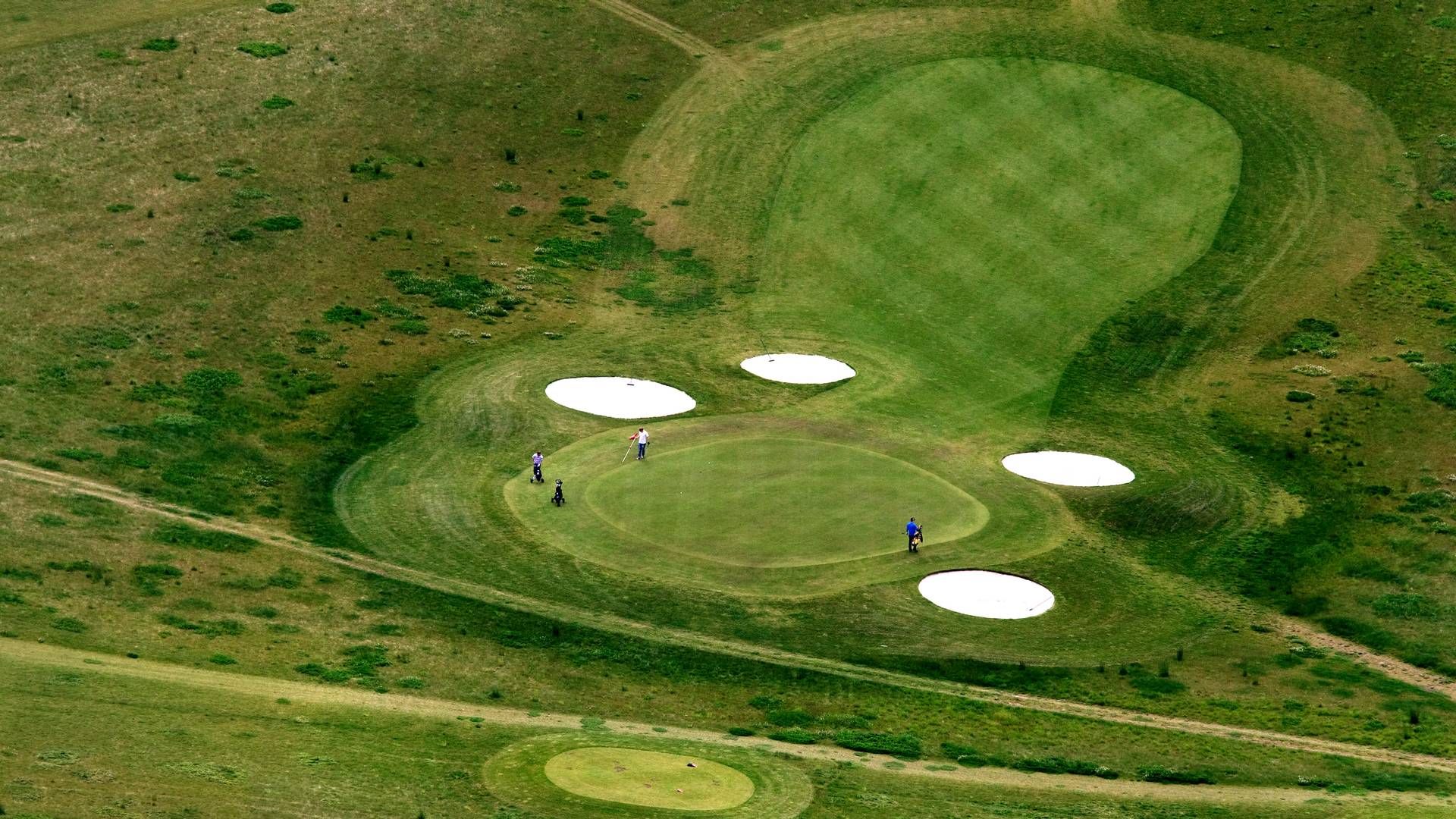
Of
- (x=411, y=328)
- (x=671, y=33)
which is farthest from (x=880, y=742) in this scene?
(x=671, y=33)

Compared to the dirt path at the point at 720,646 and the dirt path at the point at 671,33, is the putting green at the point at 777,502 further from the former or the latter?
the dirt path at the point at 671,33

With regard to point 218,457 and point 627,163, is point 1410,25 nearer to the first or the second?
point 627,163

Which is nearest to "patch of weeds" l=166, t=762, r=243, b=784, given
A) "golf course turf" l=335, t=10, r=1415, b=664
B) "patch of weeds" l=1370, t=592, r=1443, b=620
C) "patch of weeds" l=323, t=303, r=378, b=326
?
"golf course turf" l=335, t=10, r=1415, b=664

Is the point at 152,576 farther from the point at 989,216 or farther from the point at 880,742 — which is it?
the point at 989,216

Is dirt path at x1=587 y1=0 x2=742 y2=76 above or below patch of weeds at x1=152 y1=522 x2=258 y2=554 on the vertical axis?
above

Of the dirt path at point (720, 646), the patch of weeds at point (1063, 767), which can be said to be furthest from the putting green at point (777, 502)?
the patch of weeds at point (1063, 767)

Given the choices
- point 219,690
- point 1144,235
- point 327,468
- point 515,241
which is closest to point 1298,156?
point 1144,235

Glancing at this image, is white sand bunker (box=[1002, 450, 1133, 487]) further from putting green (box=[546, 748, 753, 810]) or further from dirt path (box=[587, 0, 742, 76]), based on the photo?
dirt path (box=[587, 0, 742, 76])
